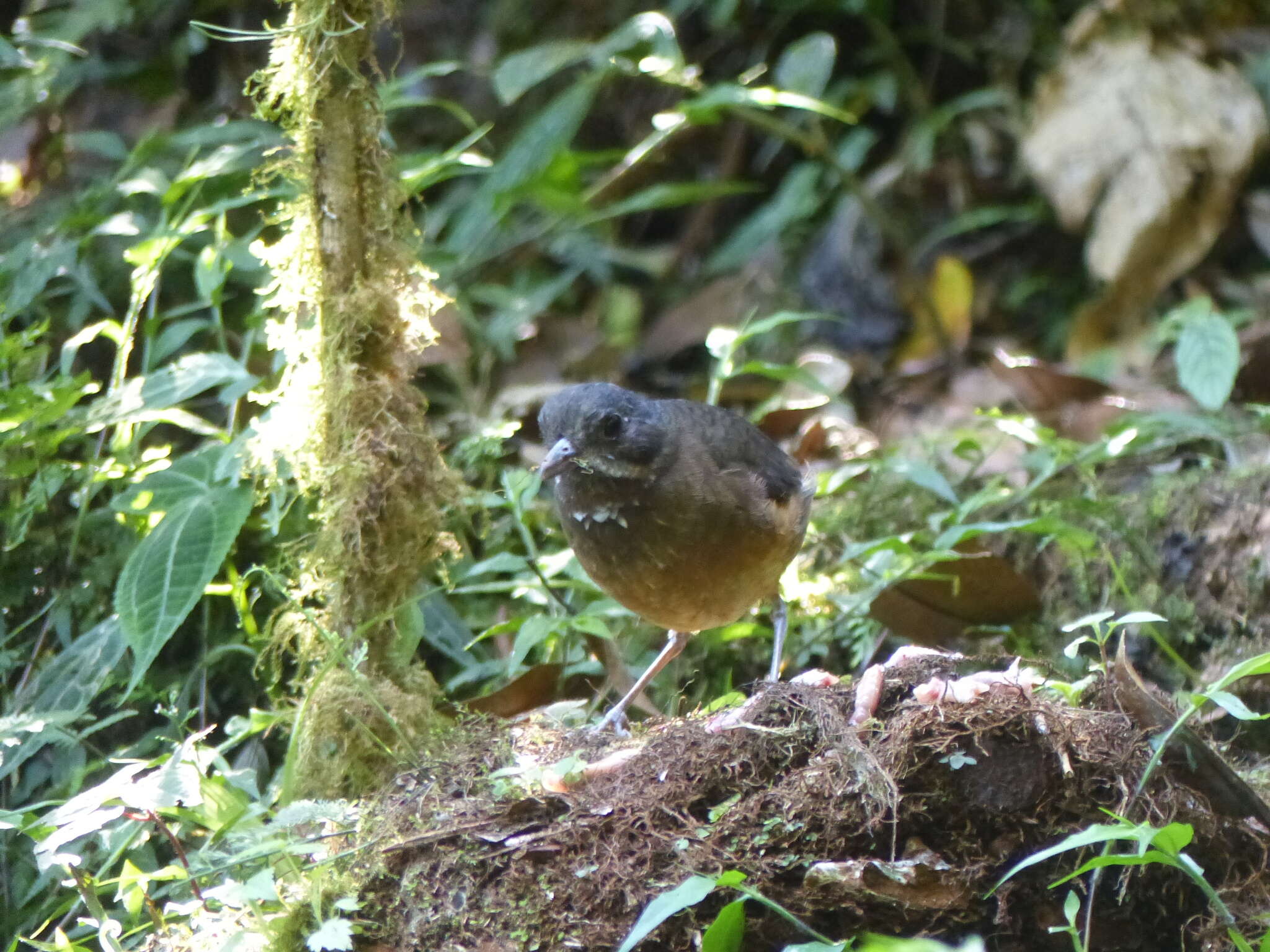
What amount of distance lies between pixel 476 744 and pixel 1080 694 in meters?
1.48

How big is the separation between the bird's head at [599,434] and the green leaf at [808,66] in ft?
9.10

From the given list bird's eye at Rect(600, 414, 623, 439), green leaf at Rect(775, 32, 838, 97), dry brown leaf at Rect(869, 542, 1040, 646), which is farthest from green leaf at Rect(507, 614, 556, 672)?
green leaf at Rect(775, 32, 838, 97)

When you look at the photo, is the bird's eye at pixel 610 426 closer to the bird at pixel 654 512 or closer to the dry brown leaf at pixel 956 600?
the bird at pixel 654 512

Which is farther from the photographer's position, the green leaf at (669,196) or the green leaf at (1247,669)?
the green leaf at (669,196)

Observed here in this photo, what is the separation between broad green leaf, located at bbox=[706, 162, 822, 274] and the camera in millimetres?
7105

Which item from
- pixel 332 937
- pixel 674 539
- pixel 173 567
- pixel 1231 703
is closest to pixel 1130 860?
pixel 1231 703

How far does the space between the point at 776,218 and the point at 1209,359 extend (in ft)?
9.54

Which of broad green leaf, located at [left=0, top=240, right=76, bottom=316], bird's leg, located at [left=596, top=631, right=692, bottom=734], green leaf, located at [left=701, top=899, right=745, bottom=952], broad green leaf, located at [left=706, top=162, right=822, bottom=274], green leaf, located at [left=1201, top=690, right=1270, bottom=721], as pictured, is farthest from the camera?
broad green leaf, located at [left=706, top=162, right=822, bottom=274]

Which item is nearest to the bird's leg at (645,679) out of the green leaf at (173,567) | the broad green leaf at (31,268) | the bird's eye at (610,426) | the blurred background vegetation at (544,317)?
the blurred background vegetation at (544,317)

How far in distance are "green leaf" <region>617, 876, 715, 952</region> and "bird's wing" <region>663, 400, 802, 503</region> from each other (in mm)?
1744

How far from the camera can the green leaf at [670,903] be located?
227 cm

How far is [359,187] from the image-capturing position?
329 cm

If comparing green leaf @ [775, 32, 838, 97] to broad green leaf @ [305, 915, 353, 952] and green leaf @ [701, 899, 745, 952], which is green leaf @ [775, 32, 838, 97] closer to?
green leaf @ [701, 899, 745, 952]

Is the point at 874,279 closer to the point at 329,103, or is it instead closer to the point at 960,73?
the point at 960,73
